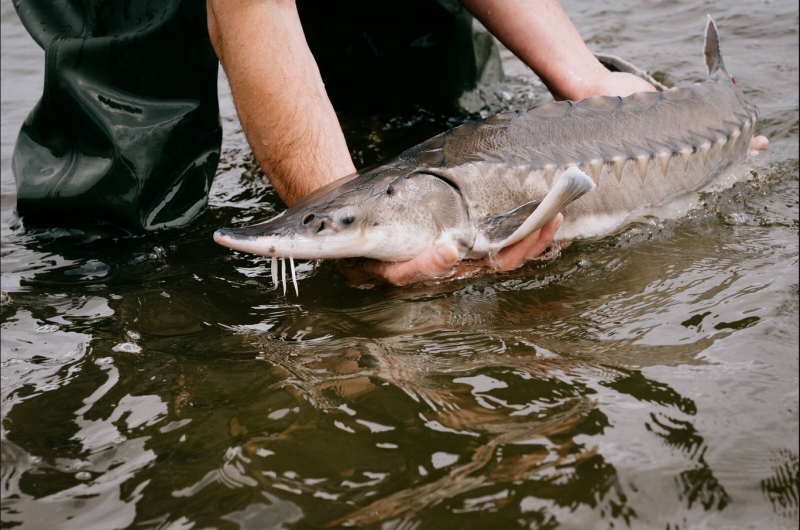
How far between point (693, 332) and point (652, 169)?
3.38 feet

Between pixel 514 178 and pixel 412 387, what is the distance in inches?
37.7

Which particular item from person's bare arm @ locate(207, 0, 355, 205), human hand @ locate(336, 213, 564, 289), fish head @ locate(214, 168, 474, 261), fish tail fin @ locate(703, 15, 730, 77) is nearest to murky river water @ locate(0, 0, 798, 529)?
→ human hand @ locate(336, 213, 564, 289)

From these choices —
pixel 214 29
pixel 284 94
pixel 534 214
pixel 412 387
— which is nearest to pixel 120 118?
pixel 214 29

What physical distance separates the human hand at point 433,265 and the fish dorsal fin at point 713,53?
137 cm

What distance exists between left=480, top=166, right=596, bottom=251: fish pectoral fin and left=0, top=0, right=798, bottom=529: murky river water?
14 centimetres

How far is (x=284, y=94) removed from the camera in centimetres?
232

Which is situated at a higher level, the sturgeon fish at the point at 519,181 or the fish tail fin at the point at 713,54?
the fish tail fin at the point at 713,54

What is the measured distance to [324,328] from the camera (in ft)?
6.79

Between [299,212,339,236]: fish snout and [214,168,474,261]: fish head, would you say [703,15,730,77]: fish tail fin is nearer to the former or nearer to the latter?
[214,168,474,261]: fish head

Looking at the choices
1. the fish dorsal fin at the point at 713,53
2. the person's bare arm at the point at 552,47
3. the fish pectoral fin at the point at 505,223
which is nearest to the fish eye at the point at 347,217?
the fish pectoral fin at the point at 505,223

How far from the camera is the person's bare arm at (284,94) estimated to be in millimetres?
2328

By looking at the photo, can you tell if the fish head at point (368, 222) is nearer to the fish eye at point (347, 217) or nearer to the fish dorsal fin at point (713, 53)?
the fish eye at point (347, 217)

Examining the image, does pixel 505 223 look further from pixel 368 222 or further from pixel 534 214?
pixel 368 222

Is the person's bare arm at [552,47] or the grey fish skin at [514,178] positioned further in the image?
the person's bare arm at [552,47]
